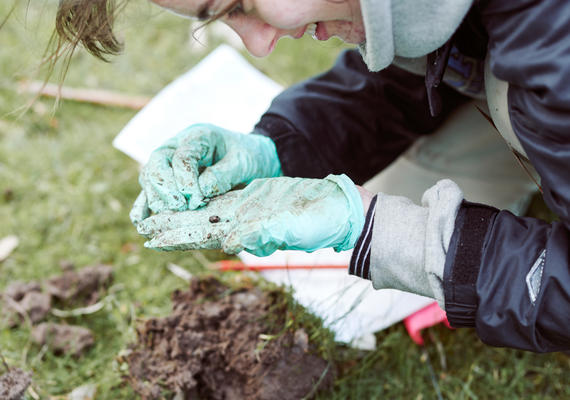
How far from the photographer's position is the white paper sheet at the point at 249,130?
5.50ft

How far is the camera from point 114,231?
210 cm

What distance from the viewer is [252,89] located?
98.8 inches

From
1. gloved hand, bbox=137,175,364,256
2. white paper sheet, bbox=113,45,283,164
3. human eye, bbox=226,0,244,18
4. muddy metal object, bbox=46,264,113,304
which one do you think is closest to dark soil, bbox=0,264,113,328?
muddy metal object, bbox=46,264,113,304

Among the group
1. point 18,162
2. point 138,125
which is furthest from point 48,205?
point 138,125

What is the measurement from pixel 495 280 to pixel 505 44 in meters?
0.46

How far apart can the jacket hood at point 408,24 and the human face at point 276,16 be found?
0.07 metres

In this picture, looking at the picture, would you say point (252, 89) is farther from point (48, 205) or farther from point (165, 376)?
point (165, 376)

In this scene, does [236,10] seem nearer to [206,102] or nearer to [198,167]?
[198,167]

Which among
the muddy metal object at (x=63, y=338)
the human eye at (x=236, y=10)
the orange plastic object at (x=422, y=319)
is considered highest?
the human eye at (x=236, y=10)

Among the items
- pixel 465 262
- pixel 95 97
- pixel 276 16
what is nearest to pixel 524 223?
pixel 465 262

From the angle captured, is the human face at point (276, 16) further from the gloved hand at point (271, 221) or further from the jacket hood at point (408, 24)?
the gloved hand at point (271, 221)

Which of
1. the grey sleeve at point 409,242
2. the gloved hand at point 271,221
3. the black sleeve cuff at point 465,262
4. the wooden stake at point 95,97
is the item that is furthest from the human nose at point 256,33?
the wooden stake at point 95,97

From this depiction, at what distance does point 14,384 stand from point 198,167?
2.22 feet

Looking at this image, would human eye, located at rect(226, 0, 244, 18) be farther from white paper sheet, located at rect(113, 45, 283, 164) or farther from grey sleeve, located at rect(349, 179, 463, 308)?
white paper sheet, located at rect(113, 45, 283, 164)
